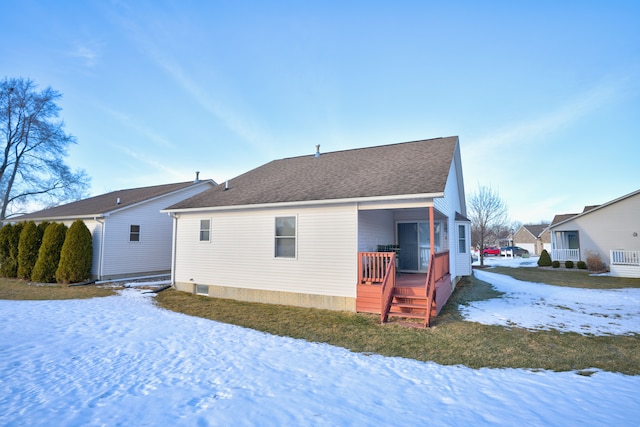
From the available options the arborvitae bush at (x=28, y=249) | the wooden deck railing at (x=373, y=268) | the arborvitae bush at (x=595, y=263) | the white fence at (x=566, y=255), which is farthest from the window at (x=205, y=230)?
the white fence at (x=566, y=255)

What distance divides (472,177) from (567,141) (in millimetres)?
13175

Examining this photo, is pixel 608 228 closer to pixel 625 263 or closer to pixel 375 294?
pixel 625 263

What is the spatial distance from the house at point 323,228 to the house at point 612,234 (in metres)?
12.7

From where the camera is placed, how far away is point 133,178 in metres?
30.5

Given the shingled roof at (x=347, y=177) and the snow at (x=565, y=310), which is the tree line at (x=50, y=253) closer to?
the shingled roof at (x=347, y=177)

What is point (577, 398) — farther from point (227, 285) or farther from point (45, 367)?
point (227, 285)

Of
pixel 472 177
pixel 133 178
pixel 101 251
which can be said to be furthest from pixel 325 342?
pixel 133 178

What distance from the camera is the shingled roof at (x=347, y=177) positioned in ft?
28.6

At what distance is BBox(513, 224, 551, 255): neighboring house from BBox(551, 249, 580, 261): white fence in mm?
23386

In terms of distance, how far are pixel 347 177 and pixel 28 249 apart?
1637 centimetres

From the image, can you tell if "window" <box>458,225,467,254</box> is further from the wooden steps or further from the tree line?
the tree line

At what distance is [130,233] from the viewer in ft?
51.1

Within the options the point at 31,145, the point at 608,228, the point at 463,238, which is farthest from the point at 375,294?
the point at 31,145

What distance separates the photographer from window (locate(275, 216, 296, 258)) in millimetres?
9812
